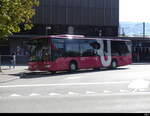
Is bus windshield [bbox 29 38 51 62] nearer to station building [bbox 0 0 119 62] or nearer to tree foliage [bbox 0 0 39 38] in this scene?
tree foliage [bbox 0 0 39 38]

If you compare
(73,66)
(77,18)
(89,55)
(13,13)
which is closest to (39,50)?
(73,66)

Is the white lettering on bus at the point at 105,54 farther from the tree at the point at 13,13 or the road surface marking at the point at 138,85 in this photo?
the road surface marking at the point at 138,85

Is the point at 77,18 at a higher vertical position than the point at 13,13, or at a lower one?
higher

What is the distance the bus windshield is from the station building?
27027 mm

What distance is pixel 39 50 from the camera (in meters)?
24.4

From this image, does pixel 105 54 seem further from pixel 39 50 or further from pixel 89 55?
pixel 39 50

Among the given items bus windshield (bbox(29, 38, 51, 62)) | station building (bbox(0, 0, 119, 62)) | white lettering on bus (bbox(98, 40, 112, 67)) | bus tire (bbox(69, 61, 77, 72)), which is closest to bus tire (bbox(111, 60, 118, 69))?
white lettering on bus (bbox(98, 40, 112, 67))

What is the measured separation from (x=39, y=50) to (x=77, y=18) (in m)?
30.7

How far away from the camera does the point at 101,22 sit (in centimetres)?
5494

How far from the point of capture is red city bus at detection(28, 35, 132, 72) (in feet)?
78.7

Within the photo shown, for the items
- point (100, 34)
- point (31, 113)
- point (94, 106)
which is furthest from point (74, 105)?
point (100, 34)

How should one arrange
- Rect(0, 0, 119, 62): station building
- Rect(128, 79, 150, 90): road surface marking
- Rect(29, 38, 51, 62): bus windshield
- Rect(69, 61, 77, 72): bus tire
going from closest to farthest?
Rect(128, 79, 150, 90): road surface marking, Rect(29, 38, 51, 62): bus windshield, Rect(69, 61, 77, 72): bus tire, Rect(0, 0, 119, 62): station building

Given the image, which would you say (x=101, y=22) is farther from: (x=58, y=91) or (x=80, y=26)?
(x=58, y=91)

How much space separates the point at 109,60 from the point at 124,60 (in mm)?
2208
